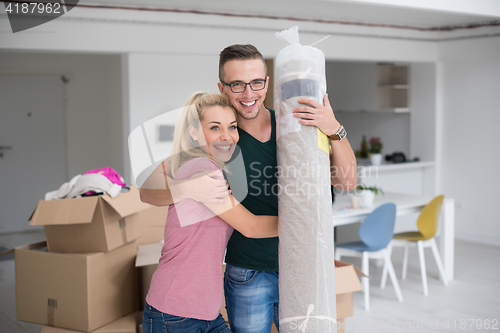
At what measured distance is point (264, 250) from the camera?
1.53 metres

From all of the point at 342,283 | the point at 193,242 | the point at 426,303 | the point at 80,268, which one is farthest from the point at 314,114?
the point at 426,303

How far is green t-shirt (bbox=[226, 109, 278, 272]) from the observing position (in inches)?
59.9

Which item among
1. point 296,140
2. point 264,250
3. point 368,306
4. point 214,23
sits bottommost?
point 368,306

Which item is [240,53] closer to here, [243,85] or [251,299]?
[243,85]

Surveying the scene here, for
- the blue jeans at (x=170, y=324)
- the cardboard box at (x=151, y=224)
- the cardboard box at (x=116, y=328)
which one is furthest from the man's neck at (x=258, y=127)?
the cardboard box at (x=151, y=224)

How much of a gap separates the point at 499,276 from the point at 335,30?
3020mm

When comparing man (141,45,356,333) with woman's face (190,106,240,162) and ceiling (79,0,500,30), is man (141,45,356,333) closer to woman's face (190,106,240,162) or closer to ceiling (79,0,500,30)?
woman's face (190,106,240,162)

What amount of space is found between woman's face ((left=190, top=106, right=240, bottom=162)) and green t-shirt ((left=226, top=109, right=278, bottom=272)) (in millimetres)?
113

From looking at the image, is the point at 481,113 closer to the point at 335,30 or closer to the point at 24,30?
the point at 335,30

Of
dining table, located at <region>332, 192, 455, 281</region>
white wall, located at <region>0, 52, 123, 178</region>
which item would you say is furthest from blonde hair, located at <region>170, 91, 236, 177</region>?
white wall, located at <region>0, 52, 123, 178</region>

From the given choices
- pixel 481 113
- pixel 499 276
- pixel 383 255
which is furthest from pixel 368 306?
pixel 481 113

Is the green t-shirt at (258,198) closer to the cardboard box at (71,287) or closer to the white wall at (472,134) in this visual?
the cardboard box at (71,287)

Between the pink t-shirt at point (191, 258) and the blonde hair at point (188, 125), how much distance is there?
39 millimetres

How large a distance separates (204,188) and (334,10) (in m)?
3.67
